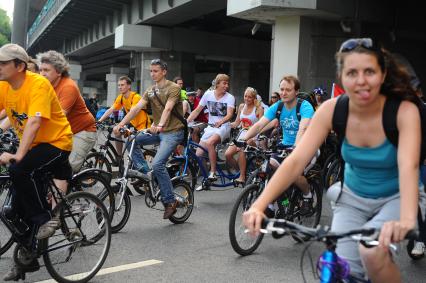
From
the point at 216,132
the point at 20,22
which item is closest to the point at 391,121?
the point at 216,132

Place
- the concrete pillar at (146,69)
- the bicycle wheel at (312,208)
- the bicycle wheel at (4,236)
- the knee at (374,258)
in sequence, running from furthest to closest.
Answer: the concrete pillar at (146,69)
the bicycle wheel at (312,208)
the bicycle wheel at (4,236)
the knee at (374,258)

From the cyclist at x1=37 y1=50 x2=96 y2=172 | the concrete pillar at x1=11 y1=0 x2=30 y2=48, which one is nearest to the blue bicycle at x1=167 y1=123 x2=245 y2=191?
the cyclist at x1=37 y1=50 x2=96 y2=172

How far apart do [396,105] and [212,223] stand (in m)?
4.43

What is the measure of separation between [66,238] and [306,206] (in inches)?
107

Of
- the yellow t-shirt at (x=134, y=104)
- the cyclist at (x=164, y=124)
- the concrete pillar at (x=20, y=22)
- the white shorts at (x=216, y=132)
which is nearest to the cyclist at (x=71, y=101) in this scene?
the cyclist at (x=164, y=124)

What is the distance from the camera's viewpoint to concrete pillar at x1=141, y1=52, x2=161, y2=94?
24.1 m

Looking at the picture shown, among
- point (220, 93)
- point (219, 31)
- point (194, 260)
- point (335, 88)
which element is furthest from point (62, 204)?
point (219, 31)

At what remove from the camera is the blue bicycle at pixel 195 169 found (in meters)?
7.64

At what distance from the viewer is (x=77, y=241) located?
14.6 ft

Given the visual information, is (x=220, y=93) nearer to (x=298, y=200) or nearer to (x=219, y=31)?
(x=298, y=200)

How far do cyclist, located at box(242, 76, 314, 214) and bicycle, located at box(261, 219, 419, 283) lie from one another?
3457 mm

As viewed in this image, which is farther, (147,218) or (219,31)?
(219,31)

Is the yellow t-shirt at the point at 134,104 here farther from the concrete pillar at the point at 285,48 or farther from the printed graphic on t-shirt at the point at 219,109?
the concrete pillar at the point at 285,48

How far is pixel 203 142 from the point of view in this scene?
8672mm
